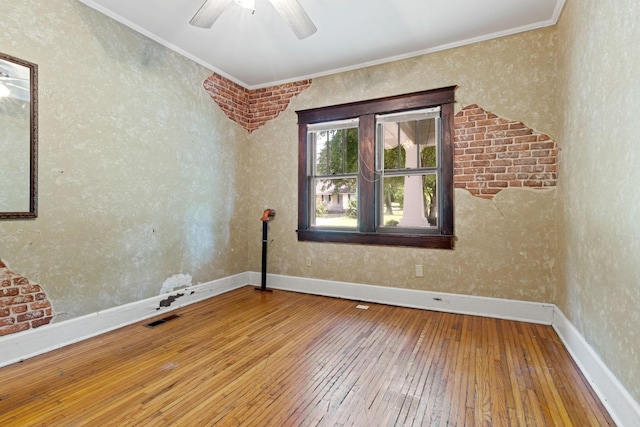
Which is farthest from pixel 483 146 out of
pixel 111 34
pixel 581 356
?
pixel 111 34

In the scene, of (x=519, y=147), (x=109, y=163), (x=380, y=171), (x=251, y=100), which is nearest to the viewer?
(x=109, y=163)

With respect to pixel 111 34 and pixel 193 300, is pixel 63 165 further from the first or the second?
pixel 193 300

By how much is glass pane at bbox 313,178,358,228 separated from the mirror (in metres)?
2.93

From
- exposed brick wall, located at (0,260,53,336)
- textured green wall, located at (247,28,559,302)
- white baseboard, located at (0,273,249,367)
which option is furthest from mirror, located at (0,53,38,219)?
textured green wall, located at (247,28,559,302)

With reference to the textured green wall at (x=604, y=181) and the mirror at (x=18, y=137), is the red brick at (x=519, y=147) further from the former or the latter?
the mirror at (x=18, y=137)

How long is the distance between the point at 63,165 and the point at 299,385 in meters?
2.59

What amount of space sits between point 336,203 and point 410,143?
4.03 ft

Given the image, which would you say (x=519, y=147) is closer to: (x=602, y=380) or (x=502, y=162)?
(x=502, y=162)

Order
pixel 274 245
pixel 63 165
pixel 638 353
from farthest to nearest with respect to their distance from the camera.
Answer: pixel 274 245 → pixel 63 165 → pixel 638 353

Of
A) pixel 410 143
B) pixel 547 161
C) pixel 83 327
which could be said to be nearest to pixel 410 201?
pixel 410 143

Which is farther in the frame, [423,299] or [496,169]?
[423,299]

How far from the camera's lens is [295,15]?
2430mm

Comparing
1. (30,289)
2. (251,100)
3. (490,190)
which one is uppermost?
(251,100)

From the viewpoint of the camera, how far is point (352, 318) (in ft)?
10.7
